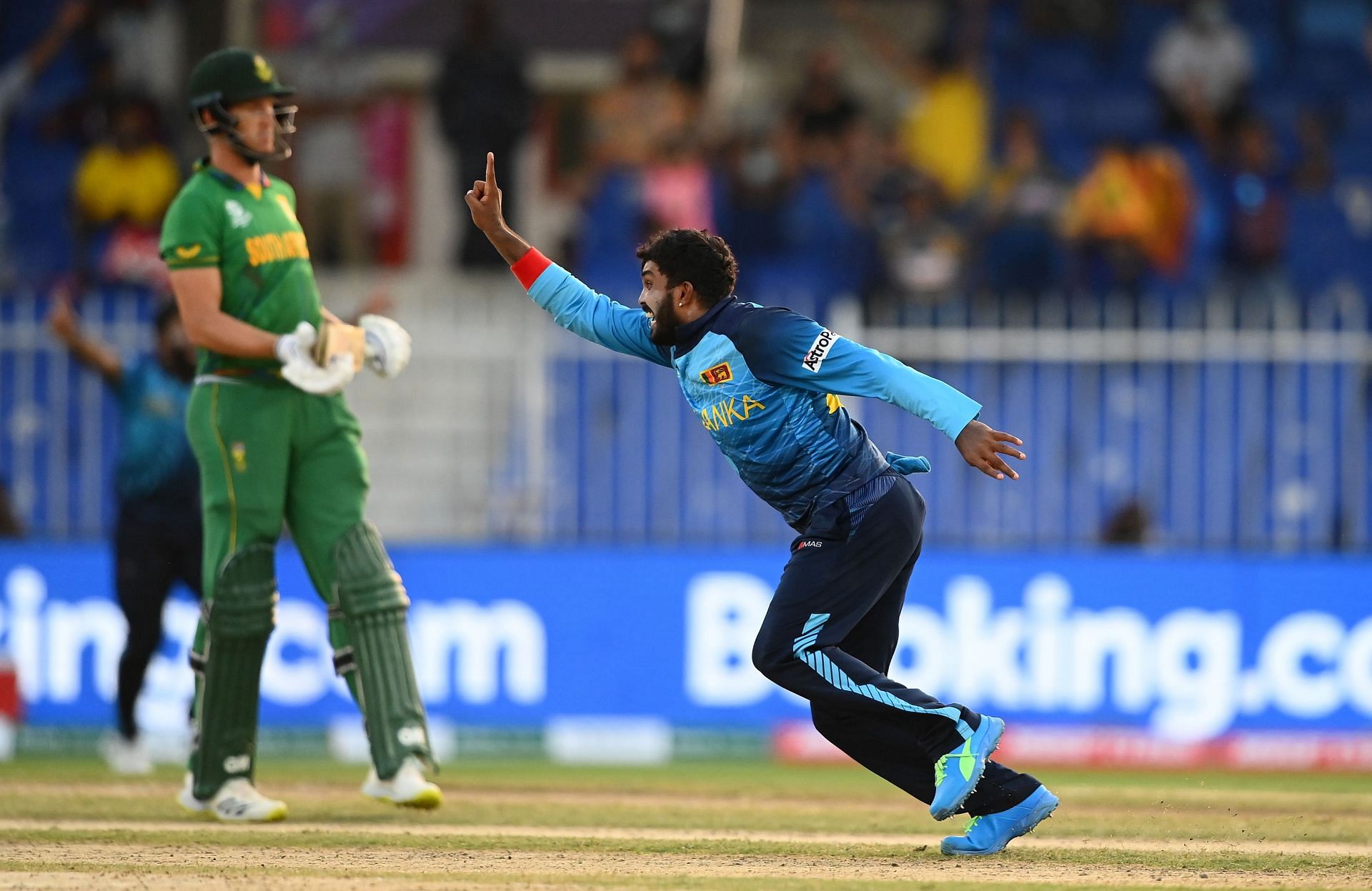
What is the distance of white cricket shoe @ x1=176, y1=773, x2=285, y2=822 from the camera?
725 centimetres

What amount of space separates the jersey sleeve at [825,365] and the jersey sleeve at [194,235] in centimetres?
199

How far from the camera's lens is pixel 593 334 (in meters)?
6.75

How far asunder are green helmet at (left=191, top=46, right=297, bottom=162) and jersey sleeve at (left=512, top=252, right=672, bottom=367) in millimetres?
1042

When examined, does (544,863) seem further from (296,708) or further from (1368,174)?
(1368,174)

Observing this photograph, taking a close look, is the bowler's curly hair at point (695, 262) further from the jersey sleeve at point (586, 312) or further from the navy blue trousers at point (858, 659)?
the navy blue trousers at point (858, 659)

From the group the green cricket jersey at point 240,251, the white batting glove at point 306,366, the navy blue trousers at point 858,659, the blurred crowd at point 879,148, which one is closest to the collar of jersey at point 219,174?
the green cricket jersey at point 240,251

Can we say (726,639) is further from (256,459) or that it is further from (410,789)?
(256,459)

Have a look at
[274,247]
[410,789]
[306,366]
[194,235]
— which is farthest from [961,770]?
[194,235]

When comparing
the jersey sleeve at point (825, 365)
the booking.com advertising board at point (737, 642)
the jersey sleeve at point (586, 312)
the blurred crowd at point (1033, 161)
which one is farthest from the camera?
the blurred crowd at point (1033, 161)

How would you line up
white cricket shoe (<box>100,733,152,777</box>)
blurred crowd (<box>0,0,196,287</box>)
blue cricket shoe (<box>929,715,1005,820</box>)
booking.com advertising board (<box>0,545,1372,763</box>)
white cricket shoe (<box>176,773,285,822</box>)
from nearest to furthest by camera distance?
blue cricket shoe (<box>929,715,1005,820</box>), white cricket shoe (<box>176,773,285,822</box>), white cricket shoe (<box>100,733,152,777</box>), booking.com advertising board (<box>0,545,1372,763</box>), blurred crowd (<box>0,0,196,287</box>)

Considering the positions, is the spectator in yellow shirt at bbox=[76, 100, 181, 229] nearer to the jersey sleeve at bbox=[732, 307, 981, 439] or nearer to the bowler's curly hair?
the bowler's curly hair

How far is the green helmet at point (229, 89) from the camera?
7156 mm

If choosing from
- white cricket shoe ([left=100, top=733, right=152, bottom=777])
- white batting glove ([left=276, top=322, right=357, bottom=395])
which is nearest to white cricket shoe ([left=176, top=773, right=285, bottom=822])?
white batting glove ([left=276, top=322, right=357, bottom=395])

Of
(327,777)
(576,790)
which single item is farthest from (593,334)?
(327,777)
